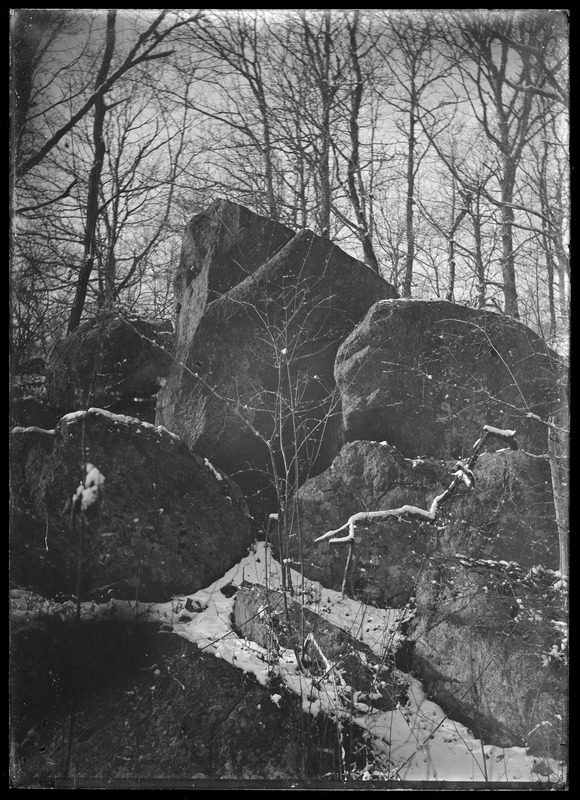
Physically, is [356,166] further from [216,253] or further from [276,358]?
[276,358]

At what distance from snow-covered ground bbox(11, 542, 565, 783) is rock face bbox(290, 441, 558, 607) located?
0.15 meters

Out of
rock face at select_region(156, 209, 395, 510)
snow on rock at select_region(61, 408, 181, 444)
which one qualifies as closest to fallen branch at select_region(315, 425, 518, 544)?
rock face at select_region(156, 209, 395, 510)

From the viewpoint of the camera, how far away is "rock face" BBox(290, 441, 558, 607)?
121 inches

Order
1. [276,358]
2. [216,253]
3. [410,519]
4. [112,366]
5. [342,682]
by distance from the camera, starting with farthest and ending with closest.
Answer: [216,253] → [112,366] → [276,358] → [410,519] → [342,682]

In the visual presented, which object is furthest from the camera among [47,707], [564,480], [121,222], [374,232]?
[374,232]

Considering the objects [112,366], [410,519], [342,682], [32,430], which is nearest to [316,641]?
[342,682]

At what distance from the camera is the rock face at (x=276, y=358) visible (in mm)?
3486

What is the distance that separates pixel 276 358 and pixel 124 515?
125 centimetres

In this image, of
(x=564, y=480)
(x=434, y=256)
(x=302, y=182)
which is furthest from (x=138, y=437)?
(x=564, y=480)

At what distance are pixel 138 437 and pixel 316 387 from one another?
109 centimetres

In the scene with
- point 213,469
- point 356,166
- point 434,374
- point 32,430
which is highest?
point 356,166

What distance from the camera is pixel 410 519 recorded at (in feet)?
10.7

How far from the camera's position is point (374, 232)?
3.55 meters
